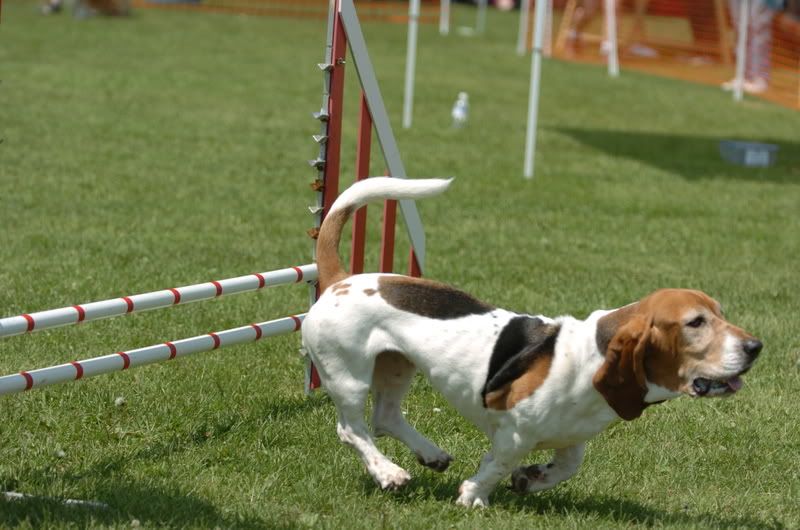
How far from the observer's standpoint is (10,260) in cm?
836

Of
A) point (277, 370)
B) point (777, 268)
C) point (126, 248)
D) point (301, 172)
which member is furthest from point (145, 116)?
point (277, 370)

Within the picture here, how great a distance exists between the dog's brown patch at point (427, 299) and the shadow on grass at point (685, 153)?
29.5 ft

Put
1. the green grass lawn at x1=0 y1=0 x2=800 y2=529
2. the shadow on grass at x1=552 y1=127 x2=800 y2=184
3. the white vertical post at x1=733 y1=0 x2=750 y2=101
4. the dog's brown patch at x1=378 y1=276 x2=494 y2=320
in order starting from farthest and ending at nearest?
the white vertical post at x1=733 y1=0 x2=750 y2=101, the shadow on grass at x1=552 y1=127 x2=800 y2=184, the green grass lawn at x1=0 y1=0 x2=800 y2=529, the dog's brown patch at x1=378 y1=276 x2=494 y2=320

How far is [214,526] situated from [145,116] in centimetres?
1153

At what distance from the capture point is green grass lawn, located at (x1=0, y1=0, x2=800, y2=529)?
475 cm

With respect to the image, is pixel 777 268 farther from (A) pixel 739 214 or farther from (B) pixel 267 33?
(B) pixel 267 33

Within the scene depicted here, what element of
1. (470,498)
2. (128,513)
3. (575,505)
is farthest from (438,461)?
(128,513)

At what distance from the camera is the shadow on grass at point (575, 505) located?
179 inches

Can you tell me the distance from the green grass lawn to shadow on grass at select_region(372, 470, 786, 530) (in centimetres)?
1

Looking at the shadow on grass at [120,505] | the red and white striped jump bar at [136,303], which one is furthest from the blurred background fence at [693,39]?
the shadow on grass at [120,505]

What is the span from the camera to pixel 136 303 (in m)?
4.98

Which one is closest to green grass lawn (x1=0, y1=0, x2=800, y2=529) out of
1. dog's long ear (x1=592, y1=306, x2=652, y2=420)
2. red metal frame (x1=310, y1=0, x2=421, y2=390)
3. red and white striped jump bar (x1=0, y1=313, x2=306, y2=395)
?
red and white striped jump bar (x1=0, y1=313, x2=306, y2=395)

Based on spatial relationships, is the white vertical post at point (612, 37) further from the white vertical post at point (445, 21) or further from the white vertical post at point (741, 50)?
the white vertical post at point (445, 21)

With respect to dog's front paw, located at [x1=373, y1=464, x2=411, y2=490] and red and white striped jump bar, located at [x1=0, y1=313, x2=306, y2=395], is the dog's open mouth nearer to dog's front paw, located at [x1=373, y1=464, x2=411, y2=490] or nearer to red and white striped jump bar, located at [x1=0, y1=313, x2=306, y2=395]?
dog's front paw, located at [x1=373, y1=464, x2=411, y2=490]
